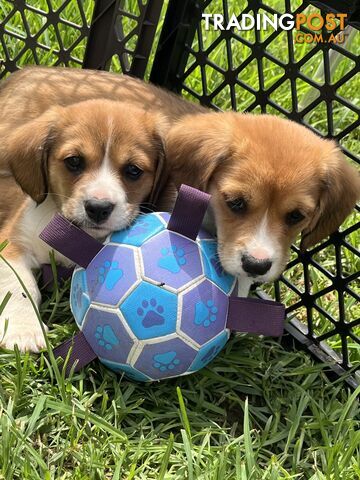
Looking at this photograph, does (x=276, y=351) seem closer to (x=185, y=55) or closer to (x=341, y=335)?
(x=341, y=335)

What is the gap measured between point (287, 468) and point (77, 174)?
139cm

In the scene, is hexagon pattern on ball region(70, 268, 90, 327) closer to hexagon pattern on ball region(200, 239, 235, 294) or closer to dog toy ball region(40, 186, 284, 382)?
dog toy ball region(40, 186, 284, 382)

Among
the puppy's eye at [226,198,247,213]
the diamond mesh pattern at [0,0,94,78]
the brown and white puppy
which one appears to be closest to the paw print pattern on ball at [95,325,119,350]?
the brown and white puppy

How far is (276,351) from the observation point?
3.17 metres

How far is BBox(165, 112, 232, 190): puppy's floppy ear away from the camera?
9.16 ft

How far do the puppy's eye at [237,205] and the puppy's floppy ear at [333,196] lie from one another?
333 mm

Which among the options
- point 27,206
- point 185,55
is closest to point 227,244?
point 27,206

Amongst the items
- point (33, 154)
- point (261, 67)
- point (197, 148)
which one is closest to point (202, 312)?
point (197, 148)

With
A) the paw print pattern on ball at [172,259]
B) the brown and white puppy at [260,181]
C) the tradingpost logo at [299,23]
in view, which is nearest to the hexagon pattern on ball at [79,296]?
the paw print pattern on ball at [172,259]

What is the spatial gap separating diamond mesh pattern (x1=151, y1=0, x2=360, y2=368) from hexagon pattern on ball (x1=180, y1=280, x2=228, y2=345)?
706mm

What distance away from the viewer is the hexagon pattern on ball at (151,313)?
8.26 feet

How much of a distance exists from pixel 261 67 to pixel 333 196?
2.56ft

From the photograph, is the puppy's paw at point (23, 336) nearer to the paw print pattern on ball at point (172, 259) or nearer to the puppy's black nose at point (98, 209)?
the puppy's black nose at point (98, 209)

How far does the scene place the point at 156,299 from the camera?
2.52 meters
